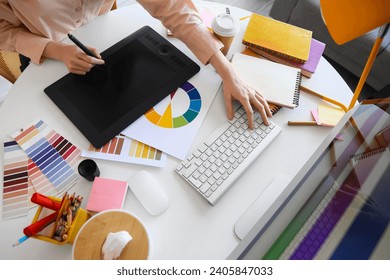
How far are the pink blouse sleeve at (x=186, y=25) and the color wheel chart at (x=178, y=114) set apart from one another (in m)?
0.12

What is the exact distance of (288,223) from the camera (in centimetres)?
50

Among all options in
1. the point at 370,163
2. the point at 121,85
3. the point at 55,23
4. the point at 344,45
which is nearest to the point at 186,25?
the point at 121,85

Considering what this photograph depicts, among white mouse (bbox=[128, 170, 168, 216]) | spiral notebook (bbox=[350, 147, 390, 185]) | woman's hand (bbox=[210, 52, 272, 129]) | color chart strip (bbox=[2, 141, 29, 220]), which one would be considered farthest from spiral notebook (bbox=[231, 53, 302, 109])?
color chart strip (bbox=[2, 141, 29, 220])

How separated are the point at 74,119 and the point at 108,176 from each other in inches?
7.6

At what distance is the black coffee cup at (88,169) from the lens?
0.69m

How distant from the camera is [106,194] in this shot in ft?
2.25

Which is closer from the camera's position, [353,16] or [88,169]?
[353,16]

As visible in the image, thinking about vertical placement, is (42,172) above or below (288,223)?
below

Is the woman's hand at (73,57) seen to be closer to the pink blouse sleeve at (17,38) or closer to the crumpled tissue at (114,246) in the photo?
the pink blouse sleeve at (17,38)

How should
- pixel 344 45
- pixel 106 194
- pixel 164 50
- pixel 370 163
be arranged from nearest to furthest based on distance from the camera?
1. pixel 370 163
2. pixel 106 194
3. pixel 164 50
4. pixel 344 45

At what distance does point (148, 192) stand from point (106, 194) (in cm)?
10

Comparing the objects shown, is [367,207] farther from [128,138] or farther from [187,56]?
[187,56]

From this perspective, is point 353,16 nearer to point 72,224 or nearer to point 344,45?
point 72,224

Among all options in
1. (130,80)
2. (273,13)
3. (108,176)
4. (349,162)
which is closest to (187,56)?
(130,80)
